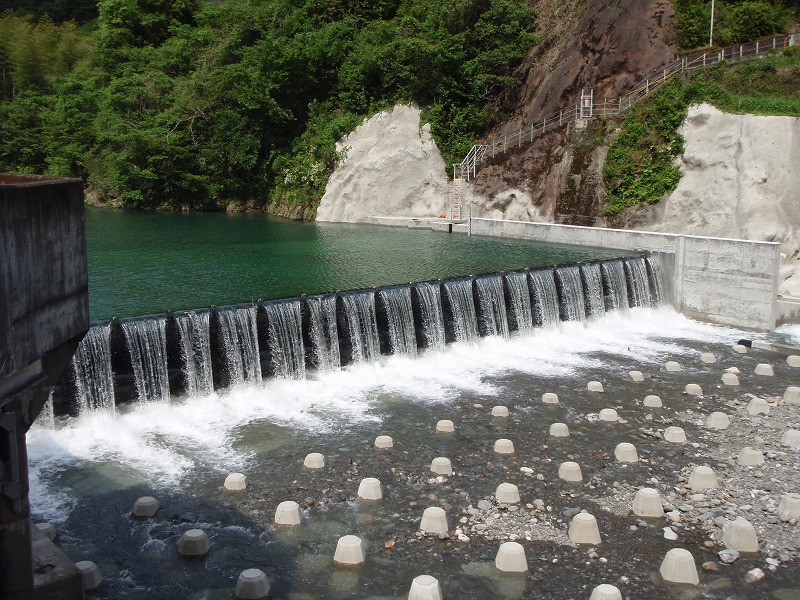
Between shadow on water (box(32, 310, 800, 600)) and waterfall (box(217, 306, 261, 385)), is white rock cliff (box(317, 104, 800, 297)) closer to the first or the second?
shadow on water (box(32, 310, 800, 600))

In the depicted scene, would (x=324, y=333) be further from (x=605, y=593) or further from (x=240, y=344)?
(x=605, y=593)

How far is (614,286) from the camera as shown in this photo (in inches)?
803

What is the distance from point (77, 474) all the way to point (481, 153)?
26.5m

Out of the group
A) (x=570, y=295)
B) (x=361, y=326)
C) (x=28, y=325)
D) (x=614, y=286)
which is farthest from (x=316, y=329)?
(x=28, y=325)

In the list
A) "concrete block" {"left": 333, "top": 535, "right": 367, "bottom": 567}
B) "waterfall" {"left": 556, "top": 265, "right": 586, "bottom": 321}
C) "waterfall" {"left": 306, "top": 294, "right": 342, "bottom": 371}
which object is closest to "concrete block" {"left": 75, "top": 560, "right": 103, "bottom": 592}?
"concrete block" {"left": 333, "top": 535, "right": 367, "bottom": 567}

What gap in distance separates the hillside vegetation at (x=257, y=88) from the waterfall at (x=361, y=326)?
21.1m

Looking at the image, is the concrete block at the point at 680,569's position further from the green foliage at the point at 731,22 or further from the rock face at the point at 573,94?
the green foliage at the point at 731,22

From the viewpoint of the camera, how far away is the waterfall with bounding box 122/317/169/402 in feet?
42.4

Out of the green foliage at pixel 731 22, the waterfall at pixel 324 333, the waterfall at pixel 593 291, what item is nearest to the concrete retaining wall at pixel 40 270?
the waterfall at pixel 324 333

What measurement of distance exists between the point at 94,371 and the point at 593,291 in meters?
12.2

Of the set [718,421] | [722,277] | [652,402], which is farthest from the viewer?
[722,277]

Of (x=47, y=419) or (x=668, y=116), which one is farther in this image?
(x=668, y=116)

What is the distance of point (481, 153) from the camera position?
34344 millimetres

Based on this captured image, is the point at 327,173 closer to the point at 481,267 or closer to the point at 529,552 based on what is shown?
the point at 481,267
